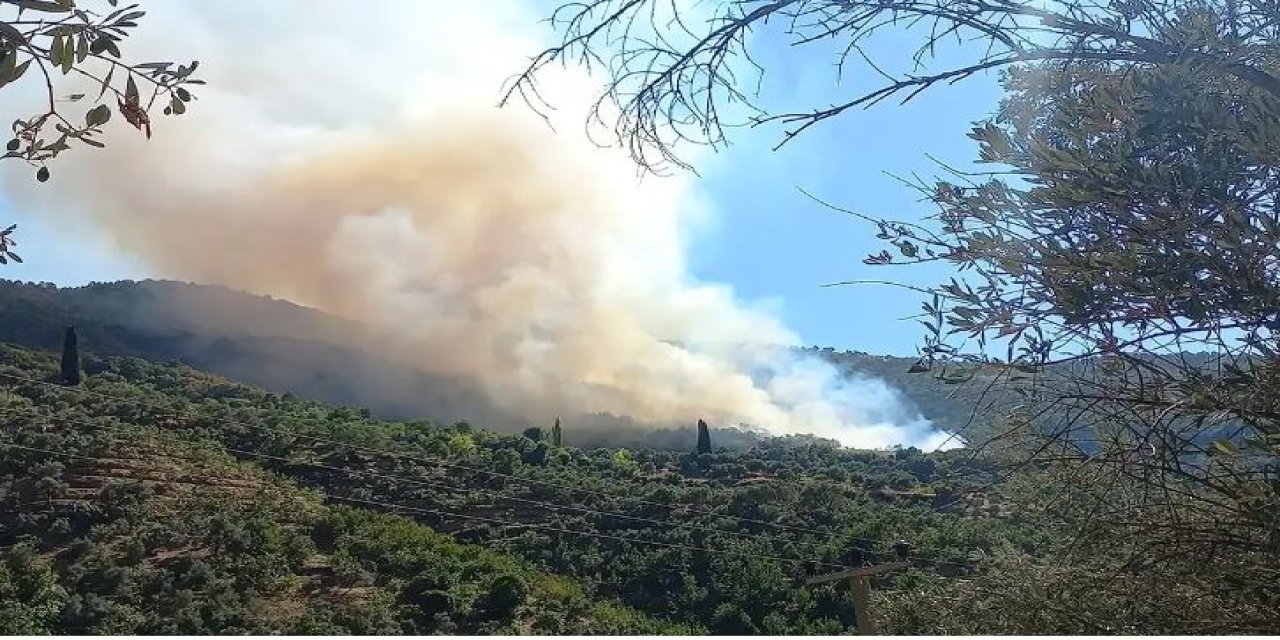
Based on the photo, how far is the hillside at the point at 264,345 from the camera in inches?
2314

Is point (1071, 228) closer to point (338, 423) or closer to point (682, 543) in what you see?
point (682, 543)

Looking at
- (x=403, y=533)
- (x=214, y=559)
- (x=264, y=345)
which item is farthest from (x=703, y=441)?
(x=264, y=345)

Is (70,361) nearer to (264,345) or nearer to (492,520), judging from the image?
(492,520)

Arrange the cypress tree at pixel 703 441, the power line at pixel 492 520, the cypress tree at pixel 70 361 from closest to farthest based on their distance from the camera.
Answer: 1. the power line at pixel 492 520
2. the cypress tree at pixel 70 361
3. the cypress tree at pixel 703 441

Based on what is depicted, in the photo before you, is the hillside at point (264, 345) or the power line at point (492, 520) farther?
the hillside at point (264, 345)

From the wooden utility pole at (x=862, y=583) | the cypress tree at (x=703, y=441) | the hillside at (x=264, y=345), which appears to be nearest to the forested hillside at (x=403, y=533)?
the wooden utility pole at (x=862, y=583)

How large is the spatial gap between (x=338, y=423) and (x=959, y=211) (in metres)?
43.0

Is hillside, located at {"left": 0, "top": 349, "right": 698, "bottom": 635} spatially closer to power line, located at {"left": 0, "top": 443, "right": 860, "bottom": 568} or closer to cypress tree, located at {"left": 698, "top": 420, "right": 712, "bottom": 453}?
power line, located at {"left": 0, "top": 443, "right": 860, "bottom": 568}

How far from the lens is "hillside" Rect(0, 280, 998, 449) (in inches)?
2314

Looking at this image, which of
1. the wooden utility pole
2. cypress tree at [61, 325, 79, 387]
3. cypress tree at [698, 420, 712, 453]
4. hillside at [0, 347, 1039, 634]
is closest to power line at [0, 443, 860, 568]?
hillside at [0, 347, 1039, 634]

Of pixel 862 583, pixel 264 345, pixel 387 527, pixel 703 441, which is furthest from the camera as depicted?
pixel 264 345

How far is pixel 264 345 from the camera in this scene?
80750mm

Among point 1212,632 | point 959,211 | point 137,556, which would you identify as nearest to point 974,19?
point 959,211

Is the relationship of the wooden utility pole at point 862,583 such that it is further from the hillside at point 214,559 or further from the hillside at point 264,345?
the hillside at point 264,345
